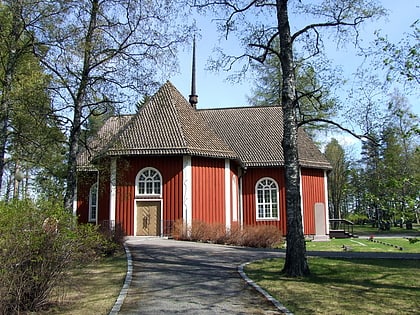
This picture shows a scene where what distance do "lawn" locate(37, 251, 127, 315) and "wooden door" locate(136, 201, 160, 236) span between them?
10023 mm

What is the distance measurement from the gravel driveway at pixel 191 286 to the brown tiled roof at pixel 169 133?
7.94m

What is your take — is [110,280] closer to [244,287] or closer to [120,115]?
[244,287]

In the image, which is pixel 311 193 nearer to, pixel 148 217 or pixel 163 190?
pixel 163 190

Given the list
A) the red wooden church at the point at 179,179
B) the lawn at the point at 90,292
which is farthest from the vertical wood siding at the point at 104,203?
the lawn at the point at 90,292

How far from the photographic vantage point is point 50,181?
1884cm

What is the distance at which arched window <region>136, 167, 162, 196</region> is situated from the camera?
71.6 ft

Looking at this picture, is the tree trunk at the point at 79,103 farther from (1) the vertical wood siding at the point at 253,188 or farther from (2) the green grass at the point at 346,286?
(1) the vertical wood siding at the point at 253,188

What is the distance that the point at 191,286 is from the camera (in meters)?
9.21

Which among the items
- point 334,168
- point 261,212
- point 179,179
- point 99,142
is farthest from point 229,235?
point 334,168

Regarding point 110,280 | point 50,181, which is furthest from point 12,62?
point 110,280

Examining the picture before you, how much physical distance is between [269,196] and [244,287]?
17.8 meters

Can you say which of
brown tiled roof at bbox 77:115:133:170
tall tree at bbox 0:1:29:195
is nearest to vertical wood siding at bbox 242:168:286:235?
brown tiled roof at bbox 77:115:133:170

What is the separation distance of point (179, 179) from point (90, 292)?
12924 mm

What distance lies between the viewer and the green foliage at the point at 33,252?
6.61 meters
